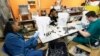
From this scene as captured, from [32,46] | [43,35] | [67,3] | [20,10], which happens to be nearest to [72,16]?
[67,3]

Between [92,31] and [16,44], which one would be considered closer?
[16,44]

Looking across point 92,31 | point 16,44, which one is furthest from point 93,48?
point 16,44

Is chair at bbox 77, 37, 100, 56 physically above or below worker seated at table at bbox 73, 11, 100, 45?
below

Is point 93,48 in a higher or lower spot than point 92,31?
lower

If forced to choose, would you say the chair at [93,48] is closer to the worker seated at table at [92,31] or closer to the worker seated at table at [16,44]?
the worker seated at table at [92,31]

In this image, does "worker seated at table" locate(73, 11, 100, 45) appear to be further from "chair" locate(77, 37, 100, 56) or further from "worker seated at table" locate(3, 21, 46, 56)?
"worker seated at table" locate(3, 21, 46, 56)

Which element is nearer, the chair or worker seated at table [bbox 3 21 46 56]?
worker seated at table [bbox 3 21 46 56]

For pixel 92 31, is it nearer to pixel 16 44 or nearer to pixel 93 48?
pixel 93 48

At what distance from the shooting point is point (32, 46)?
2400mm

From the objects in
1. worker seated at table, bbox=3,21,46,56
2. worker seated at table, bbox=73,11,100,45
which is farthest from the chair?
worker seated at table, bbox=3,21,46,56

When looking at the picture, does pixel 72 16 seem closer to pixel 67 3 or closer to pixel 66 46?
pixel 67 3

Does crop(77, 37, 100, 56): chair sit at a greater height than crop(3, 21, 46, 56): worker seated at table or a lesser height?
lesser

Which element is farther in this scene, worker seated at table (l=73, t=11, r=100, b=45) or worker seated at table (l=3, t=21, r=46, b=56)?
worker seated at table (l=73, t=11, r=100, b=45)

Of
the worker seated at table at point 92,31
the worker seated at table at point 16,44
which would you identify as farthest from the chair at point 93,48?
the worker seated at table at point 16,44
